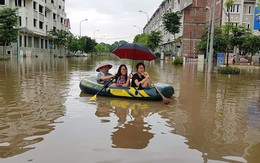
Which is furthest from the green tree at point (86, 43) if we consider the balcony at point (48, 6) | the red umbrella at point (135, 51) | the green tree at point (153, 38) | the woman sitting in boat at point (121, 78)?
the woman sitting in boat at point (121, 78)

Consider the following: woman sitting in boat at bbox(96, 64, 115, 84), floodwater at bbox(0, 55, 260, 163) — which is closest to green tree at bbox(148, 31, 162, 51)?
woman sitting in boat at bbox(96, 64, 115, 84)

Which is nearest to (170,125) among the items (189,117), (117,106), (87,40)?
(189,117)

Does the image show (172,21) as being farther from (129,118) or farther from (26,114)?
(26,114)

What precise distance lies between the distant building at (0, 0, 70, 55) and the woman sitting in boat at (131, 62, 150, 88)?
34898 millimetres

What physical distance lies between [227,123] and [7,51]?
4141 cm

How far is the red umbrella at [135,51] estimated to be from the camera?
941 cm

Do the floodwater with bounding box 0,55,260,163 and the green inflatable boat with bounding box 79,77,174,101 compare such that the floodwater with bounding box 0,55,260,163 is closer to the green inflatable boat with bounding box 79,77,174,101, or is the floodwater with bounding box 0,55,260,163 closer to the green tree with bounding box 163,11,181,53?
the green inflatable boat with bounding box 79,77,174,101

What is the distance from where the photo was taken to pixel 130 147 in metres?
4.86

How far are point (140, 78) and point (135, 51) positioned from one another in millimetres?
1025

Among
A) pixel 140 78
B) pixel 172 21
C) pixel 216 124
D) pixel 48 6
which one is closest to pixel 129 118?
pixel 216 124

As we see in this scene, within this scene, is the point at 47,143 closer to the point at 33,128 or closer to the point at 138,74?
the point at 33,128

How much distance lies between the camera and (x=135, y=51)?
9.53 m

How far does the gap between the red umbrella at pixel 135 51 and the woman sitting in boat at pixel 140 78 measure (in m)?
0.66

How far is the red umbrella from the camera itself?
9414 mm
